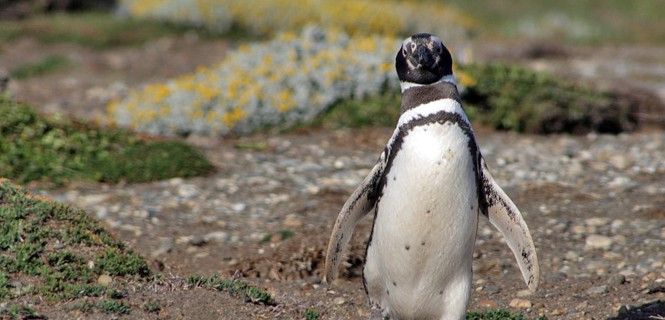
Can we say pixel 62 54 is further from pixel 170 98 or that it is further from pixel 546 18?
pixel 546 18

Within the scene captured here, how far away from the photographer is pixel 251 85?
12.0 meters

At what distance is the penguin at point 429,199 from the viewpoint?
541 centimetres

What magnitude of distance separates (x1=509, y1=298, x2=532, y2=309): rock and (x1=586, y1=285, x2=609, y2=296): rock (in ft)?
1.37

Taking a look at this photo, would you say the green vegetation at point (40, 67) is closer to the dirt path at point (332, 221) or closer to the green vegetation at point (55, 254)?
the dirt path at point (332, 221)

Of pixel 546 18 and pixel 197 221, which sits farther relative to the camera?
pixel 546 18

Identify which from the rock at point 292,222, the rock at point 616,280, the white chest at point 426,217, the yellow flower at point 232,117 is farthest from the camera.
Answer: the yellow flower at point 232,117

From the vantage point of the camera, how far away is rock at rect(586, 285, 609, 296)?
7.05 meters

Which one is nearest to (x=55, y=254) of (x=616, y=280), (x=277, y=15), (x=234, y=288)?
(x=234, y=288)

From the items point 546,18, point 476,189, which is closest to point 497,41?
point 546,18

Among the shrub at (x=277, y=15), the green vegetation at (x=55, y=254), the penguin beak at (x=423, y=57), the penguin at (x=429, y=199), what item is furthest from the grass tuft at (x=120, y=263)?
the shrub at (x=277, y=15)

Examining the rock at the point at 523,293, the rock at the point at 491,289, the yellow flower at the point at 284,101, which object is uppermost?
the rock at the point at 523,293

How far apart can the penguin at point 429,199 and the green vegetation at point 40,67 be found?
37.1 ft

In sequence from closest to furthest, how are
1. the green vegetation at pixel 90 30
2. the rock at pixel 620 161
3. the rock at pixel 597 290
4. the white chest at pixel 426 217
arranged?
the white chest at pixel 426 217 → the rock at pixel 597 290 → the rock at pixel 620 161 → the green vegetation at pixel 90 30

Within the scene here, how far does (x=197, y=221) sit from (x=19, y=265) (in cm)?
273
